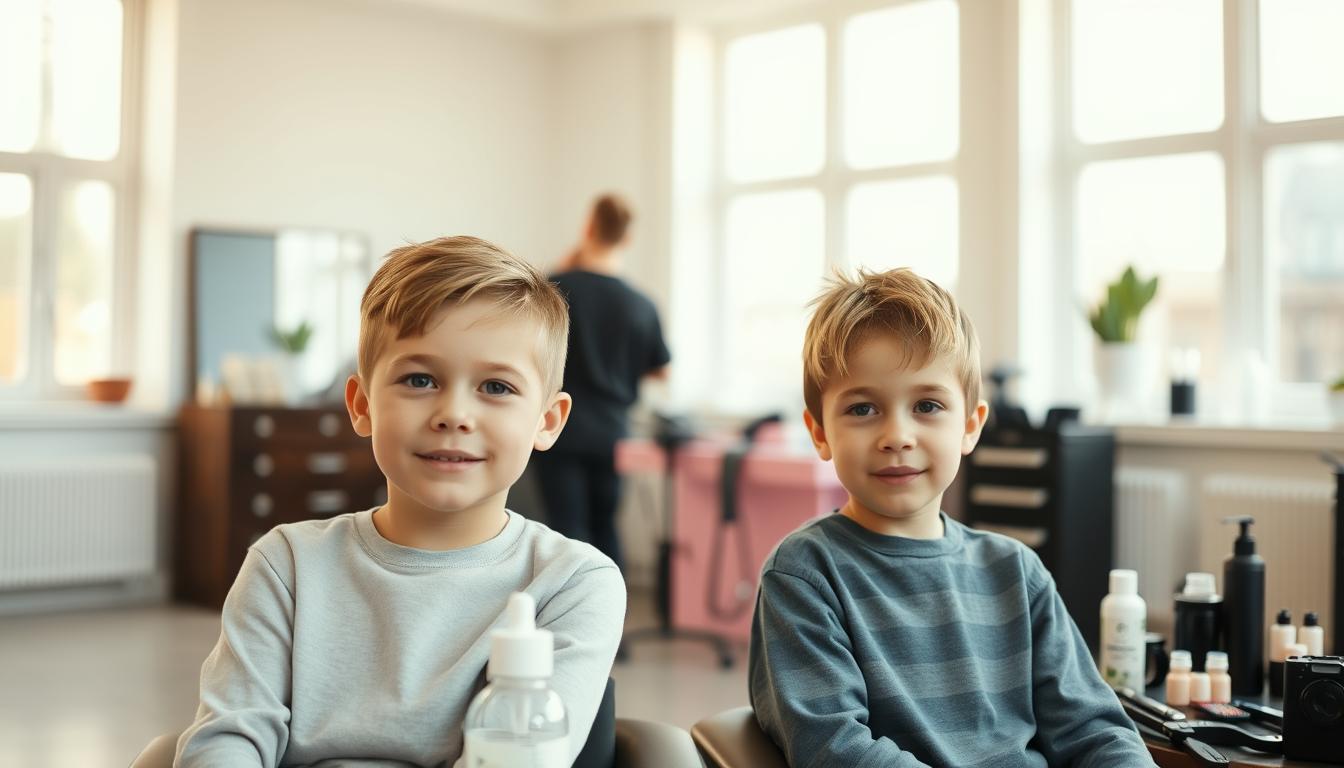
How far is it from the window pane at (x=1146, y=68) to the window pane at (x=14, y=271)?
14.4 ft

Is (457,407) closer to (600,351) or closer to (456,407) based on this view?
(456,407)

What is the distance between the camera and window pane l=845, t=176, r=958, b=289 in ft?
17.5

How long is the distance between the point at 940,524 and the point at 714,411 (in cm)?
430

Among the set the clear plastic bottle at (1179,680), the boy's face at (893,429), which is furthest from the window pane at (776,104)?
the boy's face at (893,429)

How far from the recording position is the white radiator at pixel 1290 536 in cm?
388

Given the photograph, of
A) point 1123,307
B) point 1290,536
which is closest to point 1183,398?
point 1123,307

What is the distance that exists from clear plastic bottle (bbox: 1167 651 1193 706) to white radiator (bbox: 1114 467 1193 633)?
253 cm

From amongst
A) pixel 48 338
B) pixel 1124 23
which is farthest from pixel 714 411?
pixel 48 338

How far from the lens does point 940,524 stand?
1584 millimetres

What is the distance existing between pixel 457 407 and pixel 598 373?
2.92 meters

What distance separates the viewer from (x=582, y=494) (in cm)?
421

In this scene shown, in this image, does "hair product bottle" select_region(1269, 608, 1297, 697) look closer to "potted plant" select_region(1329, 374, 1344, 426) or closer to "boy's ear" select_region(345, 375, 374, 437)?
Result: "boy's ear" select_region(345, 375, 374, 437)

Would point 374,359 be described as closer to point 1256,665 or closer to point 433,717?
point 433,717

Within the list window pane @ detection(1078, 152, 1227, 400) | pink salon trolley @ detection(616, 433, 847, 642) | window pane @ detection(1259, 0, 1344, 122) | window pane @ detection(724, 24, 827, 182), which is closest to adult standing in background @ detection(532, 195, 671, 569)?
pink salon trolley @ detection(616, 433, 847, 642)
